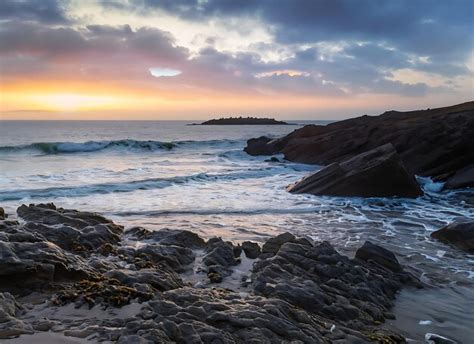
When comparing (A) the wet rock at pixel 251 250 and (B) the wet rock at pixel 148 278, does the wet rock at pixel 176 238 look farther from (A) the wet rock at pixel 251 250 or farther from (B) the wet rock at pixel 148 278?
(B) the wet rock at pixel 148 278

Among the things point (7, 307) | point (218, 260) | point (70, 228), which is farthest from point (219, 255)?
point (7, 307)

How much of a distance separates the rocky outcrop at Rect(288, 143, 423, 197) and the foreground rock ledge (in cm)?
925

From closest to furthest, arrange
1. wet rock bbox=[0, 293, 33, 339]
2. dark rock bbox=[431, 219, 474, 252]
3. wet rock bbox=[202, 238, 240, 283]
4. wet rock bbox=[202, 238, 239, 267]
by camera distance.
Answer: wet rock bbox=[0, 293, 33, 339]
wet rock bbox=[202, 238, 240, 283]
wet rock bbox=[202, 238, 239, 267]
dark rock bbox=[431, 219, 474, 252]

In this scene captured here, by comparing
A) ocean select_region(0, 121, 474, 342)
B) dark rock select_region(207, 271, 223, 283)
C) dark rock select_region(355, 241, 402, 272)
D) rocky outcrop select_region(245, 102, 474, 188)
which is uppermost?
rocky outcrop select_region(245, 102, 474, 188)

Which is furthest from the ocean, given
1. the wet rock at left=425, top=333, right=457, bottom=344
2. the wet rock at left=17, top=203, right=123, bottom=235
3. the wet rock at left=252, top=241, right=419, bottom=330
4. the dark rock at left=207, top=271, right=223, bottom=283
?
the dark rock at left=207, top=271, right=223, bottom=283

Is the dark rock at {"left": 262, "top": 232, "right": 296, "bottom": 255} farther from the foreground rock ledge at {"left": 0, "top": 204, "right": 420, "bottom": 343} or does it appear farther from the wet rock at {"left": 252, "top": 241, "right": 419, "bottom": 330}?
the wet rock at {"left": 252, "top": 241, "right": 419, "bottom": 330}

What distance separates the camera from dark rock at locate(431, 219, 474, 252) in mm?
10422

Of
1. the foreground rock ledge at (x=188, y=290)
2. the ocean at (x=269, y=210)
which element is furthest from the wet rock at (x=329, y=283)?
the ocean at (x=269, y=210)

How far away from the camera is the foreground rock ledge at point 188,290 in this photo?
5.19m

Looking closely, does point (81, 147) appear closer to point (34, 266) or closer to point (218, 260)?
point (218, 260)

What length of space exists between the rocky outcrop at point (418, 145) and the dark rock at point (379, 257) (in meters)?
14.1

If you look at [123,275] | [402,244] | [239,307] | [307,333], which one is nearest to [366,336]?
[307,333]

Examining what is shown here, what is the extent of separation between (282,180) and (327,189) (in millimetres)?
6883

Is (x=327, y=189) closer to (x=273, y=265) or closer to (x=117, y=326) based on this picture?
(x=273, y=265)
